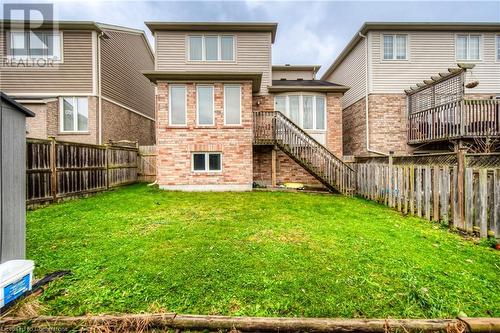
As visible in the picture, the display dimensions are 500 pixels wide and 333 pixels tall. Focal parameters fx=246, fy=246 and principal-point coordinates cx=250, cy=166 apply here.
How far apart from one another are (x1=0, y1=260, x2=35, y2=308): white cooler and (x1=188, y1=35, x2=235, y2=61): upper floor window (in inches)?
517

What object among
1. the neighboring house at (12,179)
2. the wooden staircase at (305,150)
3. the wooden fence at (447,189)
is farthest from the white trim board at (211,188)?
→ the neighboring house at (12,179)

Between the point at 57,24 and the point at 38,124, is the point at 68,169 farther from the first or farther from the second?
the point at 57,24

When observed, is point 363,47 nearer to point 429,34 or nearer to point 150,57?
point 429,34

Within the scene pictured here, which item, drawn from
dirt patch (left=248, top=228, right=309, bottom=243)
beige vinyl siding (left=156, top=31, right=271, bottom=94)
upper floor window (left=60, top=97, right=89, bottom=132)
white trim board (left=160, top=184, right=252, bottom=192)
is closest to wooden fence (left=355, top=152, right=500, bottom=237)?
dirt patch (left=248, top=228, right=309, bottom=243)

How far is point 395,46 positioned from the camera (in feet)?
45.2

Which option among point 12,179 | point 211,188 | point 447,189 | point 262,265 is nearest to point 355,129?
point 211,188

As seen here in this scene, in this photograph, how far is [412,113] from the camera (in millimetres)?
13422

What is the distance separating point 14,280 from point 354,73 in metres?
17.0

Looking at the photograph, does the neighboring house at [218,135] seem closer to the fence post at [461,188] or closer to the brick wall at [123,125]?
the fence post at [461,188]

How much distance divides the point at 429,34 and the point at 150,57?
19.3 metres

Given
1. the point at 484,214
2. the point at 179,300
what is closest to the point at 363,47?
the point at 484,214

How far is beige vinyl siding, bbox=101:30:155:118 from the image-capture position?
14.3 m

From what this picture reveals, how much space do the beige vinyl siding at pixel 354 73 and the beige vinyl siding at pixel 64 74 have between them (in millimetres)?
15172

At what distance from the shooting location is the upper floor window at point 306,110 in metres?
12.9
